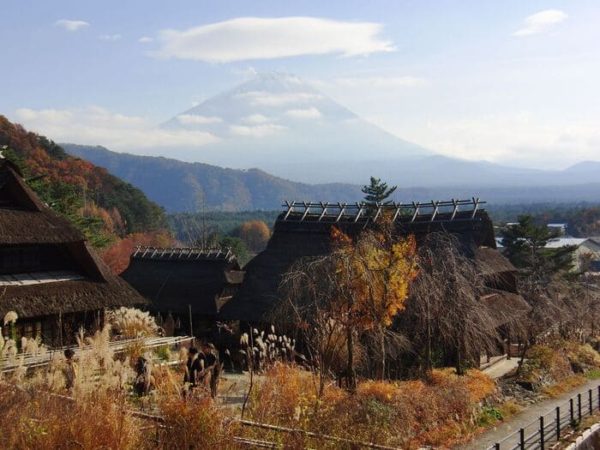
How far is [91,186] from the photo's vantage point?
63.4 metres

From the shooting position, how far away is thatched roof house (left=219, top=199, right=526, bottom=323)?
20.3 meters

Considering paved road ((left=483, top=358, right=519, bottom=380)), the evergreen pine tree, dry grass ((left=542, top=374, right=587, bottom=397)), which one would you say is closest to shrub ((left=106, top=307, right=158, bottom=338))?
paved road ((left=483, top=358, right=519, bottom=380))

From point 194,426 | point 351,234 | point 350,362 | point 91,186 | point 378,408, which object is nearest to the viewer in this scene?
point 194,426

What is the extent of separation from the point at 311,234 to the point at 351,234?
5.37ft

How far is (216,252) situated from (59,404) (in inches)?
834

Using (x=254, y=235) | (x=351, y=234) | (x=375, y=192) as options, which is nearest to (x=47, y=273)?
(x=351, y=234)

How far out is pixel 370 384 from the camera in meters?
12.6

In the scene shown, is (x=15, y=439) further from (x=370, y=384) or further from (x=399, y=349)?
(x=399, y=349)

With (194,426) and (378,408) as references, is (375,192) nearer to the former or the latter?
(378,408)

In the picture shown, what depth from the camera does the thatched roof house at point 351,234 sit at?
2031cm

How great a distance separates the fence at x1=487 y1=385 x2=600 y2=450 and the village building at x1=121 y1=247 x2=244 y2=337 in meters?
13.4

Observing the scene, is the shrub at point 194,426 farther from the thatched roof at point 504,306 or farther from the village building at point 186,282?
the village building at point 186,282

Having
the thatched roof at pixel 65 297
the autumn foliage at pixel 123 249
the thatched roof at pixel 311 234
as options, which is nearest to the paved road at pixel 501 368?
the thatched roof at pixel 311 234

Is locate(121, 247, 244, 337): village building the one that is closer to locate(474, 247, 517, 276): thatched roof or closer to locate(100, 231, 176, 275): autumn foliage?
locate(100, 231, 176, 275): autumn foliage
